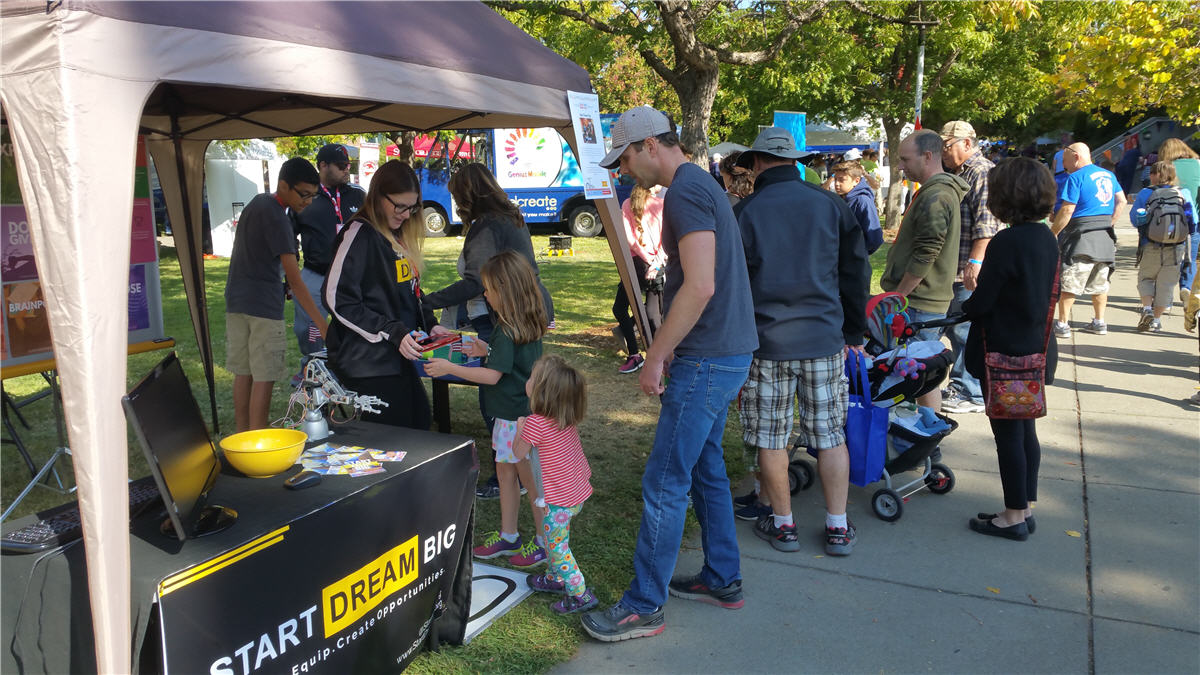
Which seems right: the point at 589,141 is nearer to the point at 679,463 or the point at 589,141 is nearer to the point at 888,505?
the point at 679,463

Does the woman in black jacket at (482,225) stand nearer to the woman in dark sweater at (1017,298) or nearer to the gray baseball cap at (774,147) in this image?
the gray baseball cap at (774,147)

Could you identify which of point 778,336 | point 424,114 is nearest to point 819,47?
point 424,114

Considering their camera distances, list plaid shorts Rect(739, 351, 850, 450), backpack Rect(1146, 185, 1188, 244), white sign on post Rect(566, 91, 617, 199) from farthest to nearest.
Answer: backpack Rect(1146, 185, 1188, 244) < white sign on post Rect(566, 91, 617, 199) < plaid shorts Rect(739, 351, 850, 450)

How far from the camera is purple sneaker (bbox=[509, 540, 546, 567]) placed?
3791mm

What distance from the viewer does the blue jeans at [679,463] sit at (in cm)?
Result: 306

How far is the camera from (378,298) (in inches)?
146

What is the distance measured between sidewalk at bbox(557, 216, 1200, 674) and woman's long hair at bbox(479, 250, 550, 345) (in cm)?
133

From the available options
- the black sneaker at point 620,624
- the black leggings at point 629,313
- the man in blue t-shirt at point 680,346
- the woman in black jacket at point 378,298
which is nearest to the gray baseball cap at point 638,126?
the man in blue t-shirt at point 680,346

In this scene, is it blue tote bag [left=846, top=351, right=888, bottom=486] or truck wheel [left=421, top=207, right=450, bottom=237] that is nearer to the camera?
blue tote bag [left=846, top=351, right=888, bottom=486]

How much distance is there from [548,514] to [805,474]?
6.28 ft

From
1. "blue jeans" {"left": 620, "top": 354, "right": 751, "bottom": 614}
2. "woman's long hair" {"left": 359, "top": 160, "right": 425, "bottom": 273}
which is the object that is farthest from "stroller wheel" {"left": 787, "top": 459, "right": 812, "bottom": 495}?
"woman's long hair" {"left": 359, "top": 160, "right": 425, "bottom": 273}

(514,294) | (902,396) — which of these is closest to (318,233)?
(514,294)

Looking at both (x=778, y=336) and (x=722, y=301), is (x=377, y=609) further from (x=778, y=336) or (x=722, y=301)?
(x=778, y=336)

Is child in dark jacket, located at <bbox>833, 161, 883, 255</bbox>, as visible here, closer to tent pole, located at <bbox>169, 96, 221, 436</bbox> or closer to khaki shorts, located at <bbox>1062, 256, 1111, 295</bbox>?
khaki shorts, located at <bbox>1062, 256, 1111, 295</bbox>
